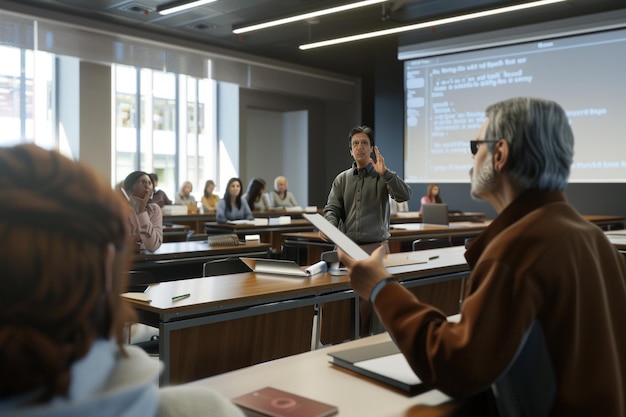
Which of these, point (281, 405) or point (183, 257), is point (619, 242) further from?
point (281, 405)

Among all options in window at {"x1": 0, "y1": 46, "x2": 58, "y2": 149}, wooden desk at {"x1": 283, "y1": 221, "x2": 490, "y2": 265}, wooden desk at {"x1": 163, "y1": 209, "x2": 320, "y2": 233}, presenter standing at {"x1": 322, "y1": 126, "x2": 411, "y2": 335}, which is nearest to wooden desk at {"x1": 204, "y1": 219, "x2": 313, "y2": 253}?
wooden desk at {"x1": 283, "y1": 221, "x2": 490, "y2": 265}

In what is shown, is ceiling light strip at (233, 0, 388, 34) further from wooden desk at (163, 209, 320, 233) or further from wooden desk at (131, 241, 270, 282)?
wooden desk at (131, 241, 270, 282)

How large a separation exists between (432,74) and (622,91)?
2.97 meters

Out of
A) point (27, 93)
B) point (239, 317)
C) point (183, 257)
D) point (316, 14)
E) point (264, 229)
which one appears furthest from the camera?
point (27, 93)

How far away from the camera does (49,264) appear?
1.81ft

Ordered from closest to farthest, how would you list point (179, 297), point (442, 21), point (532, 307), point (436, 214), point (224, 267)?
point (532, 307) → point (179, 297) → point (224, 267) → point (436, 214) → point (442, 21)

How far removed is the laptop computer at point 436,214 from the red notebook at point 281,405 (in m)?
6.32

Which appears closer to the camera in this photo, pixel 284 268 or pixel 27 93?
pixel 284 268

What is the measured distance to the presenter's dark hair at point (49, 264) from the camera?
55 cm

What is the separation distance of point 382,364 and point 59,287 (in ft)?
3.79

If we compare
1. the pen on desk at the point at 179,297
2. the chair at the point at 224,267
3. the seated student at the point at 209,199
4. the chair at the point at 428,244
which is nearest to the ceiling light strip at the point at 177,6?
the seated student at the point at 209,199

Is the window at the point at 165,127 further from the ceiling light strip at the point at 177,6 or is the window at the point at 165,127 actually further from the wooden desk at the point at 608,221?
the wooden desk at the point at 608,221

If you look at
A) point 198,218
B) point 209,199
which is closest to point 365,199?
point 198,218

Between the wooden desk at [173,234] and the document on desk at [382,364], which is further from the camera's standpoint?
the wooden desk at [173,234]
